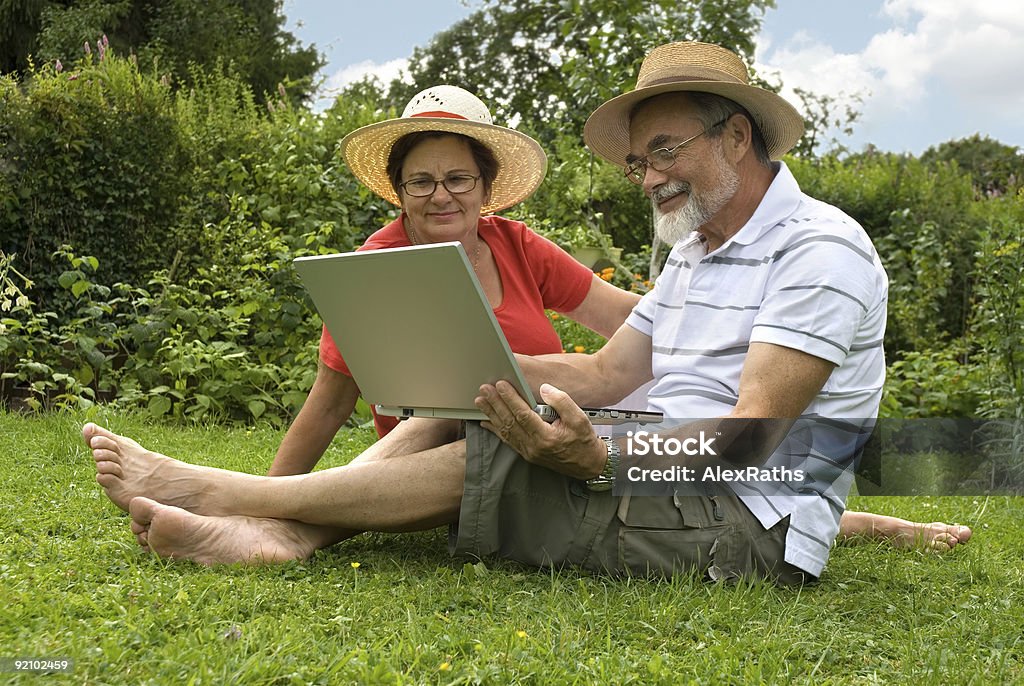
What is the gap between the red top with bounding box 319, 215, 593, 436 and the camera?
128 inches

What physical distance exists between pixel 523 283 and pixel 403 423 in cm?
83

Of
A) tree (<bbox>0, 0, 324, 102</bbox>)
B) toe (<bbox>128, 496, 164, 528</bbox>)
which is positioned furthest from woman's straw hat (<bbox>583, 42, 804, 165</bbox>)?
tree (<bbox>0, 0, 324, 102</bbox>)

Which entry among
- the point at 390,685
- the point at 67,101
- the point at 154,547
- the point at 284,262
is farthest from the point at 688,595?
the point at 67,101

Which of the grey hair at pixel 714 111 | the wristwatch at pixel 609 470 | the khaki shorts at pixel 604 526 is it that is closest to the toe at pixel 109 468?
the khaki shorts at pixel 604 526

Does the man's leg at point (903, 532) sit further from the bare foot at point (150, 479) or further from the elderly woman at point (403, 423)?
the bare foot at point (150, 479)

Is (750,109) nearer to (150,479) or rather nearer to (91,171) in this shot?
(150,479)

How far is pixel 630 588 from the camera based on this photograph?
240 centimetres

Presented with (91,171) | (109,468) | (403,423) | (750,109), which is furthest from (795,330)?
(91,171)

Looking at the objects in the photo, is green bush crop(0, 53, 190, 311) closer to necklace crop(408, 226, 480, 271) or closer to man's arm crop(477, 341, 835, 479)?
necklace crop(408, 226, 480, 271)

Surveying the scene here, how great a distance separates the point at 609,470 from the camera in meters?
2.45

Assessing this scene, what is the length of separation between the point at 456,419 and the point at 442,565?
0.37 m

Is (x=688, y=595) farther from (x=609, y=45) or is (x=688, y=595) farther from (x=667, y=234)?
(x=609, y=45)

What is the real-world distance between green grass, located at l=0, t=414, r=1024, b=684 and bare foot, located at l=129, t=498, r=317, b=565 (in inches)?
1.7

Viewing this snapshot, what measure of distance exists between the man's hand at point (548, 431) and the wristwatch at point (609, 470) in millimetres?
19
